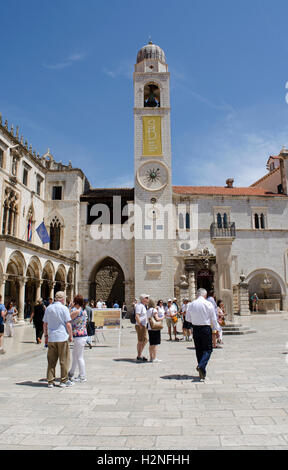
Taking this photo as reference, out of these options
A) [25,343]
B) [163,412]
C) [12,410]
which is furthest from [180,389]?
[25,343]

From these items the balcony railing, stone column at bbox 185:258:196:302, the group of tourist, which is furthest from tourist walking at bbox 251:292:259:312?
the group of tourist

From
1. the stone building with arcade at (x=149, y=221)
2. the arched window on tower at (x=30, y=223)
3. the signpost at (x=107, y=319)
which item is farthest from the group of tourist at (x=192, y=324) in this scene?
the arched window on tower at (x=30, y=223)

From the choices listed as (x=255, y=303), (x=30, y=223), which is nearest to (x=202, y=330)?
(x=255, y=303)

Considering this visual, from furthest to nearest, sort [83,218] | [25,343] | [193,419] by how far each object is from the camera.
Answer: [83,218], [25,343], [193,419]

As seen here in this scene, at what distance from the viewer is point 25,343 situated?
1298 cm

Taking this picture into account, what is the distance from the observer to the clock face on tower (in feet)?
100.0

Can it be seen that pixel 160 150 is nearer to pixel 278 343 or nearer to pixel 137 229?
pixel 137 229

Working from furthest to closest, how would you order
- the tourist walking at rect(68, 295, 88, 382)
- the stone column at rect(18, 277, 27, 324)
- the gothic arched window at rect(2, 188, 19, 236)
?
the gothic arched window at rect(2, 188, 19, 236), the stone column at rect(18, 277, 27, 324), the tourist walking at rect(68, 295, 88, 382)

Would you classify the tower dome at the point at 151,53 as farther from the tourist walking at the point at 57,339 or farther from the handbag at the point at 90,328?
the tourist walking at the point at 57,339

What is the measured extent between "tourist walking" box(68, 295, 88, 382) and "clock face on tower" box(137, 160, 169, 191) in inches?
938

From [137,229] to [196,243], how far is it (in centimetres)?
602

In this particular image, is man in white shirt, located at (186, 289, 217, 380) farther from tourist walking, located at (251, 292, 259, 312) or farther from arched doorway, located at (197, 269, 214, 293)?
tourist walking, located at (251, 292, 259, 312)

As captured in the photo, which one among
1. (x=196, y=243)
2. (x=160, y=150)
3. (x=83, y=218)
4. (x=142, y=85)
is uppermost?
(x=142, y=85)

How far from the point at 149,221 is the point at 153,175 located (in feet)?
13.6
